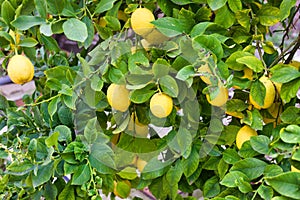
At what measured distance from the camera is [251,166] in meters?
0.57

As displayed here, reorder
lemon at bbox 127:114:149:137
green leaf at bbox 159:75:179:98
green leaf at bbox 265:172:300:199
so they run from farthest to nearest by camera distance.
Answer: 1. lemon at bbox 127:114:149:137
2. green leaf at bbox 159:75:179:98
3. green leaf at bbox 265:172:300:199

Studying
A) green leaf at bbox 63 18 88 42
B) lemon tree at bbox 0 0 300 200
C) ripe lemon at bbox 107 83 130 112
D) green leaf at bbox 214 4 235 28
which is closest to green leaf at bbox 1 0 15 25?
lemon tree at bbox 0 0 300 200

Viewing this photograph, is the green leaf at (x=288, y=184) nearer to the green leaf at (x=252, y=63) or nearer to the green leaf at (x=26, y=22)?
the green leaf at (x=252, y=63)

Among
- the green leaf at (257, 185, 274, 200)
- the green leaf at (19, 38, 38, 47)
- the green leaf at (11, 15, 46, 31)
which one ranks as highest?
the green leaf at (11, 15, 46, 31)

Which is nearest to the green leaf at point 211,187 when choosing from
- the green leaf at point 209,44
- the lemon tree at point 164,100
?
the lemon tree at point 164,100

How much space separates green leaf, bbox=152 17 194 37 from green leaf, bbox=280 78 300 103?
0.15m

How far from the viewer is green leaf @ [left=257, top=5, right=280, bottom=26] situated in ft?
1.96

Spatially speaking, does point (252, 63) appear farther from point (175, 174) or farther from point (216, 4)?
point (175, 174)

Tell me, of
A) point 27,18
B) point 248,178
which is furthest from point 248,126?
point 27,18

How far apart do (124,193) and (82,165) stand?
6.6 inches

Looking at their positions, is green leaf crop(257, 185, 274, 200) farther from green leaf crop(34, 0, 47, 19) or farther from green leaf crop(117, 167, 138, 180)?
green leaf crop(34, 0, 47, 19)

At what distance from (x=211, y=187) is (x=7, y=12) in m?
0.40

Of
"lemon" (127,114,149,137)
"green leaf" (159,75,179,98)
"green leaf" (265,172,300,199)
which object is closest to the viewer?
"green leaf" (265,172,300,199)

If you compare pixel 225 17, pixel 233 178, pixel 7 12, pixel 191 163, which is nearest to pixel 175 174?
pixel 191 163
